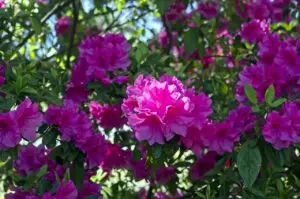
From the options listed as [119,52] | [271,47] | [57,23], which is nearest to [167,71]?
[119,52]

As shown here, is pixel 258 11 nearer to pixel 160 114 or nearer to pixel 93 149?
pixel 93 149

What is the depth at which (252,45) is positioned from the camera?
2.93m

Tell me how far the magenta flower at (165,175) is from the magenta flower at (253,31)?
74 cm

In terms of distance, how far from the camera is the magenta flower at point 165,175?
8.60 feet

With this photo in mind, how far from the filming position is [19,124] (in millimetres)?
1947

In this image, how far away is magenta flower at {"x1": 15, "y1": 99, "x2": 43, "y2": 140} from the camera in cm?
194

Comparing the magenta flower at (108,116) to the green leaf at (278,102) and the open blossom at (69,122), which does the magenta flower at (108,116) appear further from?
the green leaf at (278,102)

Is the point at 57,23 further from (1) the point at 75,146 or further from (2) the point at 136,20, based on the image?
(1) the point at 75,146

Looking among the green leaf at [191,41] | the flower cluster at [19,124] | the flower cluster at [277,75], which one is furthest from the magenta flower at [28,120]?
the green leaf at [191,41]

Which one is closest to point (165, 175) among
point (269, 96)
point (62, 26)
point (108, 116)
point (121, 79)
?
point (108, 116)

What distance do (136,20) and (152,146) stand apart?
2.18 m

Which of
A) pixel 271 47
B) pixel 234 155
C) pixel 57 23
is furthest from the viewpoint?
pixel 57 23

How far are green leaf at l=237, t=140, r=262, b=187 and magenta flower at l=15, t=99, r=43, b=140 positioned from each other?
0.64 meters

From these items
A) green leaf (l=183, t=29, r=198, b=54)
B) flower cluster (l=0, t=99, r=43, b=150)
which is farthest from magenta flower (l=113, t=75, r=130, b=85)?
green leaf (l=183, t=29, r=198, b=54)
